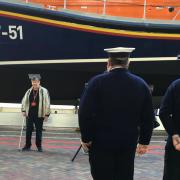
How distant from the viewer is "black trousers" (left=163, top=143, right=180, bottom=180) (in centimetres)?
364

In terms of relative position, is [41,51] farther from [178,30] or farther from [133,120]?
[133,120]

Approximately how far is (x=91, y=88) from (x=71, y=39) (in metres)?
5.39

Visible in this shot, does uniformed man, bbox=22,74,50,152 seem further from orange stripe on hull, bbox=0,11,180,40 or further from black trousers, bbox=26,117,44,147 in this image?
orange stripe on hull, bbox=0,11,180,40

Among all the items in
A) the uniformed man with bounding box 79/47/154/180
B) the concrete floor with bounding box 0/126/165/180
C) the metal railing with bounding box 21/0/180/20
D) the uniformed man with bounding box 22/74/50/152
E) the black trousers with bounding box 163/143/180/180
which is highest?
the metal railing with bounding box 21/0/180/20

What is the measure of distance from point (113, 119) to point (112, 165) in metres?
0.34

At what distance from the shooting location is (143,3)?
852 centimetres

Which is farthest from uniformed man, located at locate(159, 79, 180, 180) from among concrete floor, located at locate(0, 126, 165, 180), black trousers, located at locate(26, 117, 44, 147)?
black trousers, located at locate(26, 117, 44, 147)

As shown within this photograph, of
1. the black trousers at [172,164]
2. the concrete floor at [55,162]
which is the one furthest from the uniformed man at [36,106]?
the black trousers at [172,164]

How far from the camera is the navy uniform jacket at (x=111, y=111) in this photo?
3336 millimetres

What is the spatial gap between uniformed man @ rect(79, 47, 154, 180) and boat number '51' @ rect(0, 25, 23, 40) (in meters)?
5.43

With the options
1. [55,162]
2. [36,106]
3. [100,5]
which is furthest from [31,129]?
[100,5]

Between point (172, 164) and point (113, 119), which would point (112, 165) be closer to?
point (113, 119)

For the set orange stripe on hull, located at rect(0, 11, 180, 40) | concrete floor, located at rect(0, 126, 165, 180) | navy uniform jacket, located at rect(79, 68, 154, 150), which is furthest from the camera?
orange stripe on hull, located at rect(0, 11, 180, 40)

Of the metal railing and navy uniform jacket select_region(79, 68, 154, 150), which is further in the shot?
the metal railing
